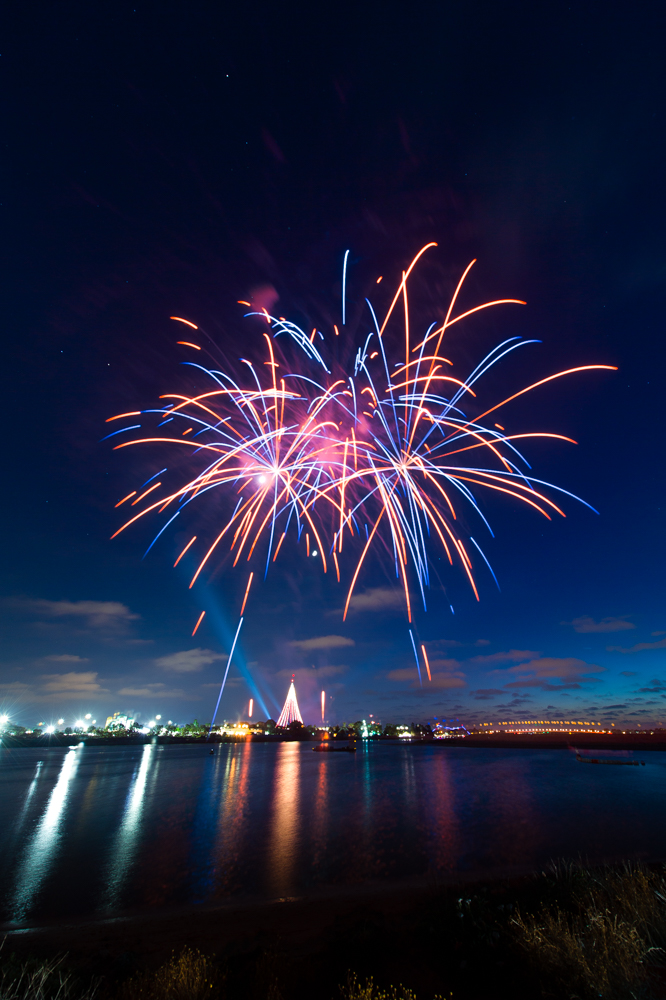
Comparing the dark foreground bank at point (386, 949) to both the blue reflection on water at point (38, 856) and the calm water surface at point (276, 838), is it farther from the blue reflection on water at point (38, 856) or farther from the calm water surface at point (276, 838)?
the blue reflection on water at point (38, 856)

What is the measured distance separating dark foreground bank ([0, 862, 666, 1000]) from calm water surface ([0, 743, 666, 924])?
4054 mm

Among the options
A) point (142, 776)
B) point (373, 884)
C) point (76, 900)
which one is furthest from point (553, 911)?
point (142, 776)

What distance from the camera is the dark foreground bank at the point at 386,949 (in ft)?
28.7

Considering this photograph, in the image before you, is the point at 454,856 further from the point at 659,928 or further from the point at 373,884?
the point at 659,928

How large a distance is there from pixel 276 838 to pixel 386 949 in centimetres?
2344

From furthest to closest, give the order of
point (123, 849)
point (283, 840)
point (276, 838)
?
1. point (276, 838)
2. point (283, 840)
3. point (123, 849)

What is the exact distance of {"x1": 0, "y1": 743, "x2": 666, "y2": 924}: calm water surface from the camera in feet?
70.6

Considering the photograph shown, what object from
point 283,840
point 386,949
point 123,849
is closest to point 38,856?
point 123,849

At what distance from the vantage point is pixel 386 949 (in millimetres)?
12109

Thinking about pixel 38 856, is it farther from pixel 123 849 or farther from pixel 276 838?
pixel 276 838

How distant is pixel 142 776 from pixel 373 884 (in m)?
77.7

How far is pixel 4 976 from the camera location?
1020 cm

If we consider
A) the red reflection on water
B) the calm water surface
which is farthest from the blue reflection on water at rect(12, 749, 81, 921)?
the red reflection on water

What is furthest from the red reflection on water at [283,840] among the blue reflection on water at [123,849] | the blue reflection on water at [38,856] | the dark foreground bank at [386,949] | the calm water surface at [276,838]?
the blue reflection on water at [38,856]
